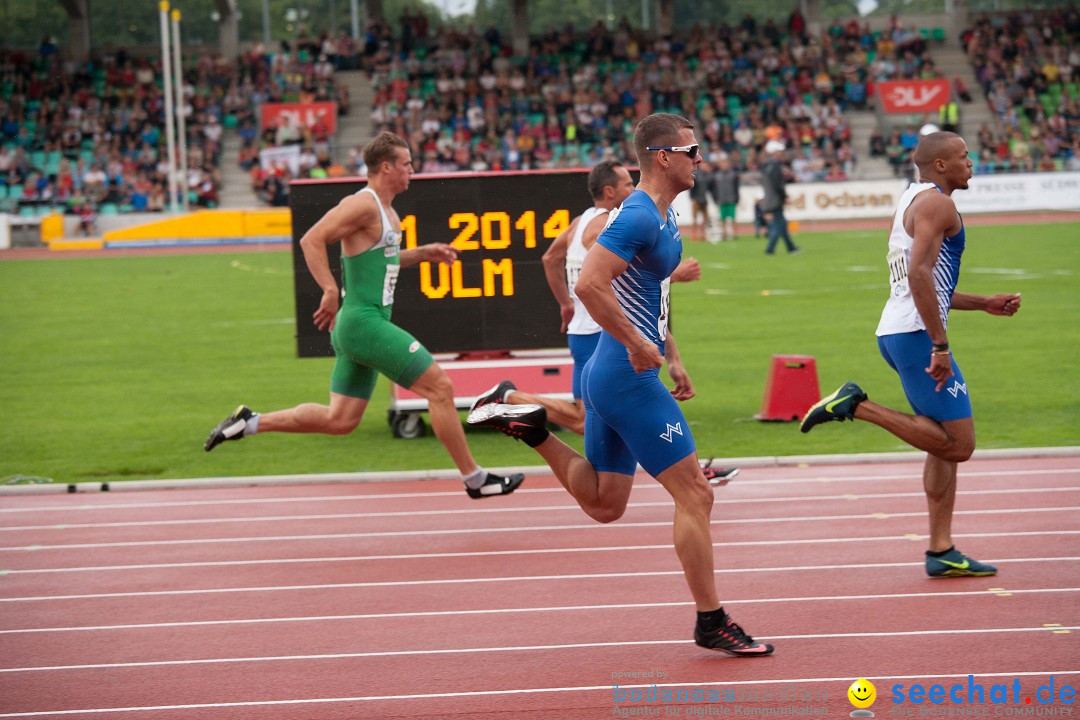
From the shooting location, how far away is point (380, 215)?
8.32 metres

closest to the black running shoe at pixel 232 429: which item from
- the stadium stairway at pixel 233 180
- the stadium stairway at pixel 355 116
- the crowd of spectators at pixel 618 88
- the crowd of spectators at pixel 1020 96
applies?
the crowd of spectators at pixel 618 88

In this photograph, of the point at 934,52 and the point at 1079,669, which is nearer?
the point at 1079,669

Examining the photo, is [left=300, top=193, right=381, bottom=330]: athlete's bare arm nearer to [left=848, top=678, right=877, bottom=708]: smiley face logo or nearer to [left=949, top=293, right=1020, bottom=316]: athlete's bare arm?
[left=949, top=293, right=1020, bottom=316]: athlete's bare arm

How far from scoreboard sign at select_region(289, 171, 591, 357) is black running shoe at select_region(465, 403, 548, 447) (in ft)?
14.9

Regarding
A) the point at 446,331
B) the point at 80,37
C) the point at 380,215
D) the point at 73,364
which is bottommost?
the point at 73,364

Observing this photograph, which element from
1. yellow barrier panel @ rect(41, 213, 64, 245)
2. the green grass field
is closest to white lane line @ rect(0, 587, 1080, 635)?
the green grass field

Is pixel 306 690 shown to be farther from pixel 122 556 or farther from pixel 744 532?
pixel 744 532

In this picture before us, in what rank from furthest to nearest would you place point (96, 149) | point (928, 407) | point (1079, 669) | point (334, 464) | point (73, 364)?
point (96, 149), point (73, 364), point (334, 464), point (928, 407), point (1079, 669)

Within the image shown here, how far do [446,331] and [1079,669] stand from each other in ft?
20.7

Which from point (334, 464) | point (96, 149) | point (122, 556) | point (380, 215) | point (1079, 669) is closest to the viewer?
point (1079, 669)

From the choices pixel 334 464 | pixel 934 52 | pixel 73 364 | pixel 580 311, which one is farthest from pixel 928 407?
pixel 934 52

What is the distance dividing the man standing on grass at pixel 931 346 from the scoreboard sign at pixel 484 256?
4243mm

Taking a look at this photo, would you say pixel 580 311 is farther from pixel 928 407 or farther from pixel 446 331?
pixel 928 407

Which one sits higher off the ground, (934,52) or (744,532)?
(934,52)
